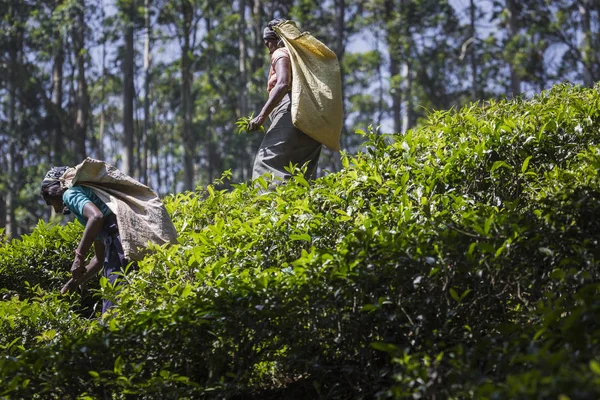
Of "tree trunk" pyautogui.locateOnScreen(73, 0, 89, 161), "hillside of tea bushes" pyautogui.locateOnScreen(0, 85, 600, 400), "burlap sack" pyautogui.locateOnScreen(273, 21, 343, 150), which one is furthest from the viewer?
"tree trunk" pyautogui.locateOnScreen(73, 0, 89, 161)

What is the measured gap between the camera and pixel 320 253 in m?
3.59

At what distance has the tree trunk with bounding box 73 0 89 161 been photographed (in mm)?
23969

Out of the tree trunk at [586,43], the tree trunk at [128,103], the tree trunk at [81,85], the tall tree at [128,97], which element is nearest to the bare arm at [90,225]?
the tall tree at [128,97]

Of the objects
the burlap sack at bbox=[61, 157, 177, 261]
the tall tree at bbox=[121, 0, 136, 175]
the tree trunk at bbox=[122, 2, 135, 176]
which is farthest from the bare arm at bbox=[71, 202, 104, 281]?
the tree trunk at bbox=[122, 2, 135, 176]

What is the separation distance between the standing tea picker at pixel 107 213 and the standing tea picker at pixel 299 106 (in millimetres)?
1039

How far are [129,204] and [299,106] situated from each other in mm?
1494

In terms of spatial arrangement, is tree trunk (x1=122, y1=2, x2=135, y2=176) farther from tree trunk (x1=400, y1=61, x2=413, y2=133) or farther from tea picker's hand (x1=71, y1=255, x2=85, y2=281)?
tea picker's hand (x1=71, y1=255, x2=85, y2=281)

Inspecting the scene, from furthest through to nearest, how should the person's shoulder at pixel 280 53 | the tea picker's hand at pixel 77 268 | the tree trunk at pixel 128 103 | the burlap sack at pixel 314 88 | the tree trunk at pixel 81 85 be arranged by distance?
the tree trunk at pixel 81 85, the tree trunk at pixel 128 103, the person's shoulder at pixel 280 53, the burlap sack at pixel 314 88, the tea picker's hand at pixel 77 268

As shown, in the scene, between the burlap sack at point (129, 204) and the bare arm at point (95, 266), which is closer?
the burlap sack at point (129, 204)

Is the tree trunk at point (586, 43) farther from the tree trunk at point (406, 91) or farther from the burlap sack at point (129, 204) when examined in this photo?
the burlap sack at point (129, 204)

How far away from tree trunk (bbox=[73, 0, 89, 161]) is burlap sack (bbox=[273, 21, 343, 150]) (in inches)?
695

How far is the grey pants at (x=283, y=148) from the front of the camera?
6066 millimetres

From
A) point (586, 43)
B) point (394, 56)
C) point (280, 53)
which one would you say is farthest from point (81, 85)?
point (280, 53)

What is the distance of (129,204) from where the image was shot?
5262 mm
